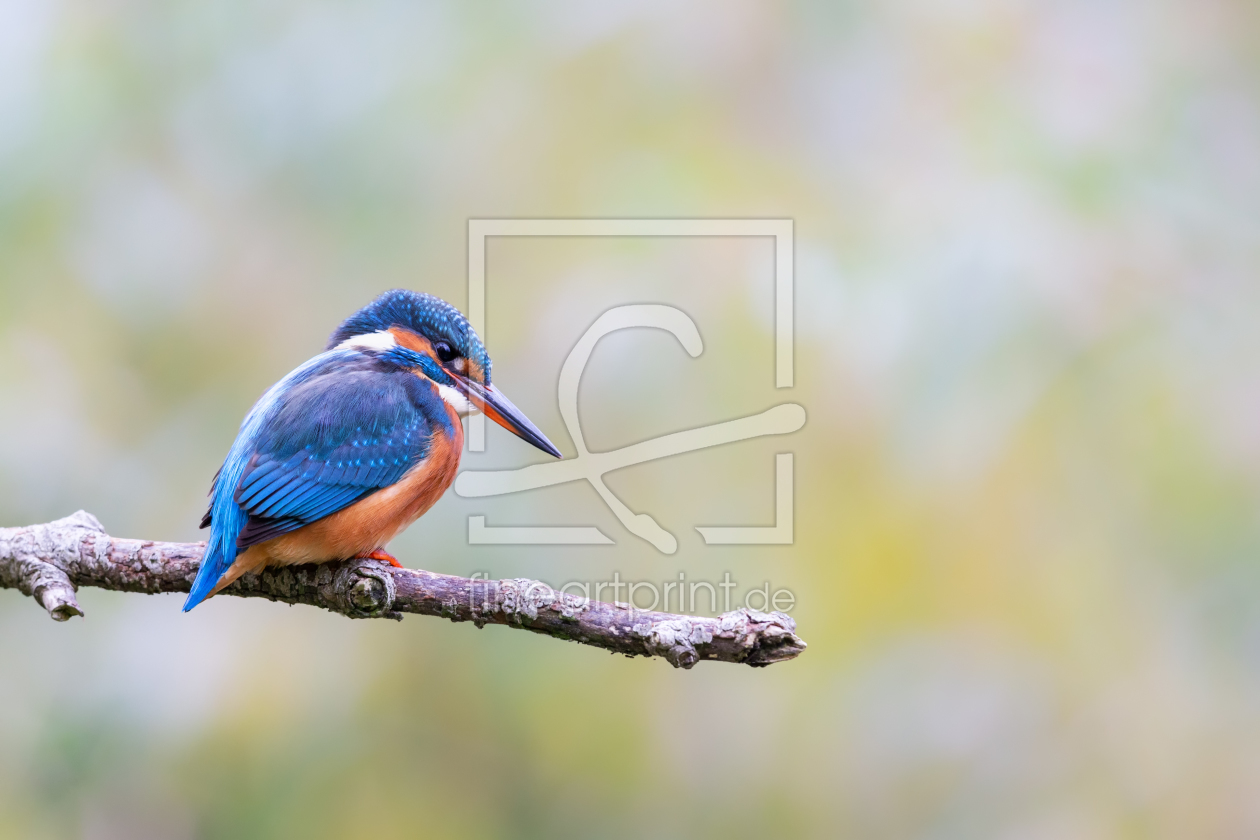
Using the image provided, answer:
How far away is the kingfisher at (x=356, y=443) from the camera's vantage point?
1.88m

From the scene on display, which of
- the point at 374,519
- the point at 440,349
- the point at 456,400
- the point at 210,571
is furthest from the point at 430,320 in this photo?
the point at 210,571

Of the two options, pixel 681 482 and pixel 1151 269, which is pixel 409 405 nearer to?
pixel 681 482

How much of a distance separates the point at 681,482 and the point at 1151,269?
1.30 m

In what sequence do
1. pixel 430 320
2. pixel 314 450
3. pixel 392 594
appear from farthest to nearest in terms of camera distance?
pixel 430 320, pixel 314 450, pixel 392 594

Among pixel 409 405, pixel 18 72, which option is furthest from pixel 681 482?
pixel 18 72

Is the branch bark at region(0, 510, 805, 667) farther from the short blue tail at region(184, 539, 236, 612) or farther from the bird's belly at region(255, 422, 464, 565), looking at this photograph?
the short blue tail at region(184, 539, 236, 612)

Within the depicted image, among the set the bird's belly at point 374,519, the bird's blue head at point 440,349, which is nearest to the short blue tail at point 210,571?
the bird's belly at point 374,519

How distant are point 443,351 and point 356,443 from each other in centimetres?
40

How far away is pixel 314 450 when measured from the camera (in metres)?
2.00

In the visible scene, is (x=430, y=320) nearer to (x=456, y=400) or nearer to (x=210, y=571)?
(x=456, y=400)

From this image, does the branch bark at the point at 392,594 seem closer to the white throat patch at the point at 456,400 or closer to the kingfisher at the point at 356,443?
the kingfisher at the point at 356,443

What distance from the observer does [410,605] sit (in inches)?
68.4

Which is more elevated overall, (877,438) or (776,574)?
(877,438)

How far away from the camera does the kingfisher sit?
6.15ft
